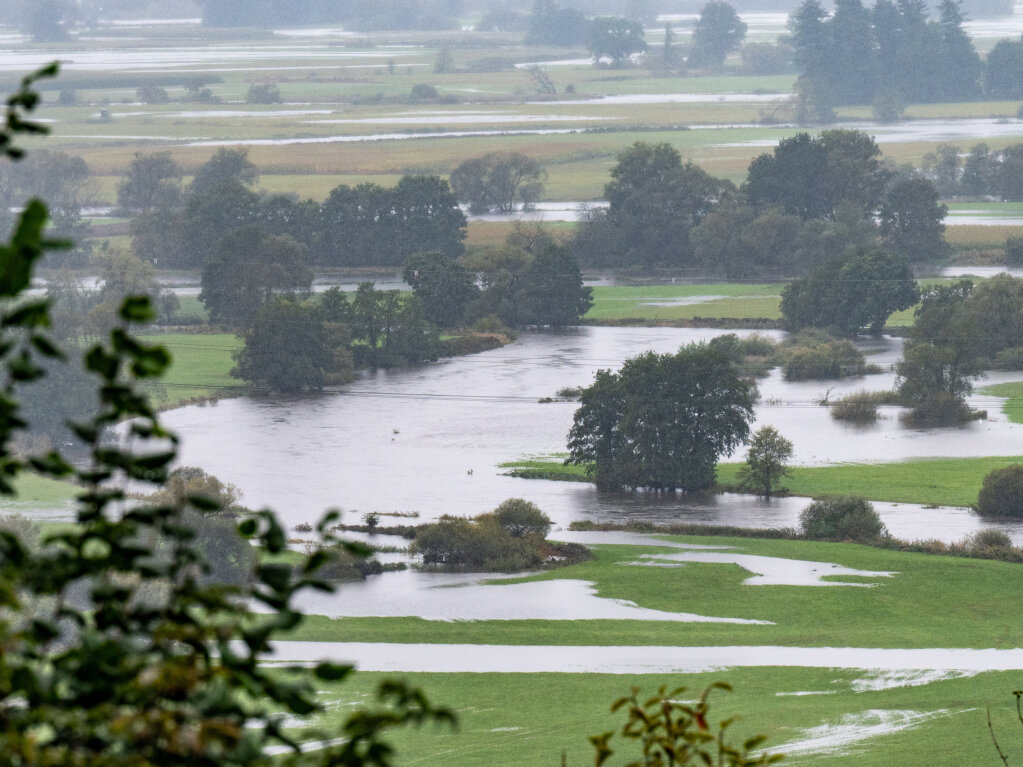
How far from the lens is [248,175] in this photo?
360ft

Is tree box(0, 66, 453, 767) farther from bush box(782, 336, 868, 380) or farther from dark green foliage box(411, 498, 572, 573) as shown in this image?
bush box(782, 336, 868, 380)

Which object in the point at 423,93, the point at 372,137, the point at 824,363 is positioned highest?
the point at 423,93

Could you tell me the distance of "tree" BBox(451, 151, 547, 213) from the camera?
4365 inches

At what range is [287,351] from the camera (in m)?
66.2

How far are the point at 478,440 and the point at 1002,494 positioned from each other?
18763 millimetres

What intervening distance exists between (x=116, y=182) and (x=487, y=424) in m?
68.6

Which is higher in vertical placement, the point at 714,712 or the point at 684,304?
the point at 684,304

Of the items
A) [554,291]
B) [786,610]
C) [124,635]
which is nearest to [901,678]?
[786,610]

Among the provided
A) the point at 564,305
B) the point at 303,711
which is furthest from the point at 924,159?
the point at 303,711

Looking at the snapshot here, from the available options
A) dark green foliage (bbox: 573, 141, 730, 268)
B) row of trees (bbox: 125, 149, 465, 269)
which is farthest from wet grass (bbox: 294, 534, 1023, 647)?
dark green foliage (bbox: 573, 141, 730, 268)

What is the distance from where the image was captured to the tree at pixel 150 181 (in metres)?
110

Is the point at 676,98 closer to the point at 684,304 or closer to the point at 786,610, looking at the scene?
the point at 684,304

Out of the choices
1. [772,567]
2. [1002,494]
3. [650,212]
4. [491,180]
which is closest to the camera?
[772,567]

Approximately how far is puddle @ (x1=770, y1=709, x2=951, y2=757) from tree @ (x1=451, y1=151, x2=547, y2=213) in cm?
8699
